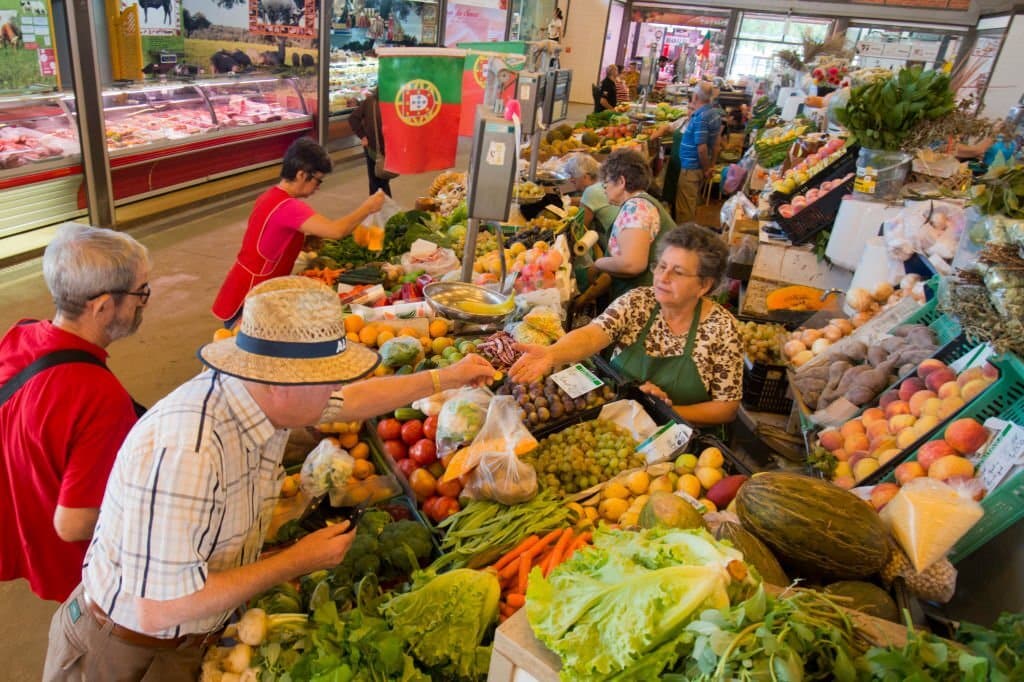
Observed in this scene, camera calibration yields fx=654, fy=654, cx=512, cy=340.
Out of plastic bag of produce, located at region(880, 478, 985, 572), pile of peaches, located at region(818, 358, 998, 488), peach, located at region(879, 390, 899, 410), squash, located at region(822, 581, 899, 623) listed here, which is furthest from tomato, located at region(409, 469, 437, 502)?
peach, located at region(879, 390, 899, 410)

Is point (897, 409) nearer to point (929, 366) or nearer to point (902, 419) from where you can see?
point (902, 419)

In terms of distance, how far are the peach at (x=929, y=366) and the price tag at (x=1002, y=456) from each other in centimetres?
64

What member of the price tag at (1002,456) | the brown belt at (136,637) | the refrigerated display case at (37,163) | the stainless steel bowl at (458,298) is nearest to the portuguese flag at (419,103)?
the stainless steel bowl at (458,298)

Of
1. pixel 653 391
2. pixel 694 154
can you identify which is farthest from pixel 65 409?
pixel 694 154

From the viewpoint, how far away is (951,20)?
63.3 feet

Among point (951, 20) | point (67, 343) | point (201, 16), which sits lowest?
point (67, 343)

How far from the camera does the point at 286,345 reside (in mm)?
1470

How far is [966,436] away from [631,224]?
2.30m

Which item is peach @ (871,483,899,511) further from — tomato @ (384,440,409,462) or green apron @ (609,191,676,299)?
green apron @ (609,191,676,299)

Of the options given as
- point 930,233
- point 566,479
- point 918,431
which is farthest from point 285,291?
point 930,233

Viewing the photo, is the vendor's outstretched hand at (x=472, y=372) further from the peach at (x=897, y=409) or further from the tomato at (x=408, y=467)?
the peach at (x=897, y=409)

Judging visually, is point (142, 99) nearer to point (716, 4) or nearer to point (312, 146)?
point (312, 146)

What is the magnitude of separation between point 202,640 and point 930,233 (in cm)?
433

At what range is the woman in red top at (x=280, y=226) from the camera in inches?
155
